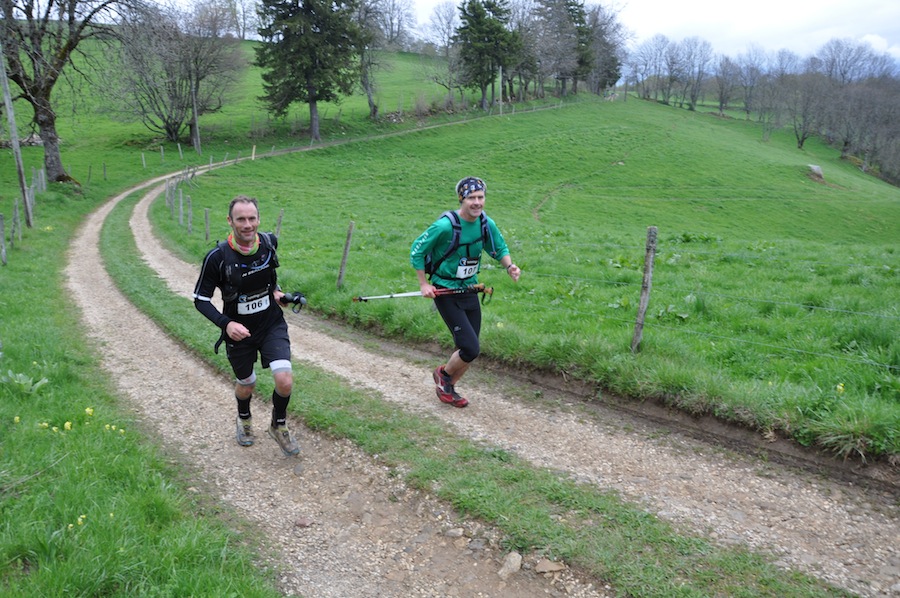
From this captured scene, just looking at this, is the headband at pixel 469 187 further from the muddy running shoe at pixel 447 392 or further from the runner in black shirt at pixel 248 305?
the muddy running shoe at pixel 447 392

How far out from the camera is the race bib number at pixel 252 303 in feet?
17.9

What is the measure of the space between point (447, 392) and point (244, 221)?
10.4ft

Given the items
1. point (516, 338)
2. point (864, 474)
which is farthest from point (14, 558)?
point (864, 474)

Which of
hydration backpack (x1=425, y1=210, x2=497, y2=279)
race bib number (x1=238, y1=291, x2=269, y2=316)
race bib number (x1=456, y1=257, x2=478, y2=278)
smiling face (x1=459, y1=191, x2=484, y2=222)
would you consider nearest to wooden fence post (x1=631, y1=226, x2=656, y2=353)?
hydration backpack (x1=425, y1=210, x2=497, y2=279)

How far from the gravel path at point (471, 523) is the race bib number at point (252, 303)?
1486mm

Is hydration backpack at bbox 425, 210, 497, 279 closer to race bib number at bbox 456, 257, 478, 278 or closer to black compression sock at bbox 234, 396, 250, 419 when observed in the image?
race bib number at bbox 456, 257, 478, 278

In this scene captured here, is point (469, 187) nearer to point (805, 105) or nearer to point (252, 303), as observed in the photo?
point (252, 303)

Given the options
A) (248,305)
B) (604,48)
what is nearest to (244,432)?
(248,305)

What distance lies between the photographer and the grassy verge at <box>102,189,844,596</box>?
3943 mm

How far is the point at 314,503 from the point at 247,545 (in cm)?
76

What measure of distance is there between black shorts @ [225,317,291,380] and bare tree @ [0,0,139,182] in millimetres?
24400

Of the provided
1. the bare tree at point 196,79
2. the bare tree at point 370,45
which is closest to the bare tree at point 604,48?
the bare tree at point 370,45

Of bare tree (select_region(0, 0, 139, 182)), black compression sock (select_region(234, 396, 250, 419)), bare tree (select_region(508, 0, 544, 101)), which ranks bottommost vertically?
black compression sock (select_region(234, 396, 250, 419))

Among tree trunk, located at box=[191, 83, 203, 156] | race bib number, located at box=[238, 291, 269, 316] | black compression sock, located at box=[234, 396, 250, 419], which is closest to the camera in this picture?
race bib number, located at box=[238, 291, 269, 316]
